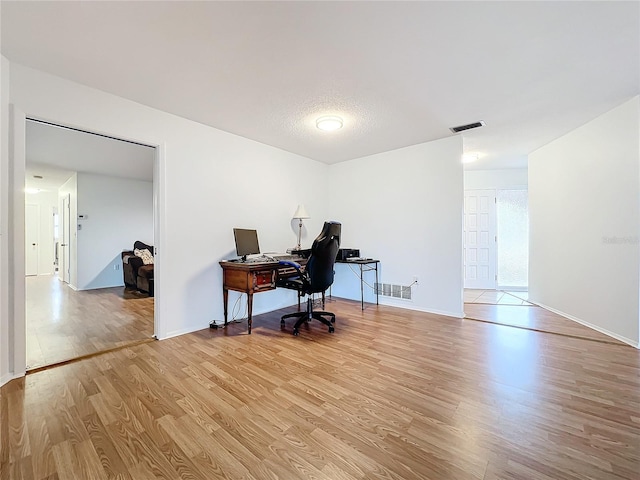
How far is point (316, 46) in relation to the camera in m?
1.94

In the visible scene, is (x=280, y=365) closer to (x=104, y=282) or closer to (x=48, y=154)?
(x=48, y=154)

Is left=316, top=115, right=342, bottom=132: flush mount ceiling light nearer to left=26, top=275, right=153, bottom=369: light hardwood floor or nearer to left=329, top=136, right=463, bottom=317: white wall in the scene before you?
left=329, top=136, right=463, bottom=317: white wall

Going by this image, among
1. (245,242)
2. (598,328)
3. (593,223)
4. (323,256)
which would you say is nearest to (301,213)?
(245,242)

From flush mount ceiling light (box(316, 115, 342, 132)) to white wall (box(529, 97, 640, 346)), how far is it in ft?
9.81

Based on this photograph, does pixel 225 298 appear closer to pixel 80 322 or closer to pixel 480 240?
pixel 80 322

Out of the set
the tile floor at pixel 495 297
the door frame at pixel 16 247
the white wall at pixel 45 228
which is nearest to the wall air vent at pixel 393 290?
the tile floor at pixel 495 297

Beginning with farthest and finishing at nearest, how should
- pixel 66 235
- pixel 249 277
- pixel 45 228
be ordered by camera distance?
pixel 45 228 → pixel 66 235 → pixel 249 277

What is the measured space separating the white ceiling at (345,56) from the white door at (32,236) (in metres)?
8.47

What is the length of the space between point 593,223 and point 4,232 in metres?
5.80

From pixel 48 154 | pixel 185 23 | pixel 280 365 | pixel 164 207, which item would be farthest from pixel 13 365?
pixel 48 154

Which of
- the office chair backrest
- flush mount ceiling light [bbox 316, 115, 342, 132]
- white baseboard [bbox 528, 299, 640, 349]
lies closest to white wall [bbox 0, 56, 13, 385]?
the office chair backrest

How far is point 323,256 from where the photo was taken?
317 cm

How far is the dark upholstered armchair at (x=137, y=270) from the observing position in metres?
5.17

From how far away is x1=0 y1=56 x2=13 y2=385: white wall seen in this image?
2.04m
